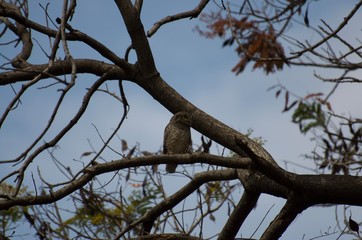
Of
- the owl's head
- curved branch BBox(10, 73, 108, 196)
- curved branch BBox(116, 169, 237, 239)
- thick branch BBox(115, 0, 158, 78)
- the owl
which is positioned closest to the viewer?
curved branch BBox(10, 73, 108, 196)

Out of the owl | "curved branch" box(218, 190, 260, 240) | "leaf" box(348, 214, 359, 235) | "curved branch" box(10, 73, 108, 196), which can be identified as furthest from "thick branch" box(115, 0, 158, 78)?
"leaf" box(348, 214, 359, 235)

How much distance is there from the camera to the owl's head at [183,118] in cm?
496

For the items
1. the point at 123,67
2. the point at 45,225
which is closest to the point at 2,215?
the point at 45,225

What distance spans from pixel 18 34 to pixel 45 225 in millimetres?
1970

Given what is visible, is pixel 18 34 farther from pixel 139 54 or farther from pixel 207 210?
pixel 207 210

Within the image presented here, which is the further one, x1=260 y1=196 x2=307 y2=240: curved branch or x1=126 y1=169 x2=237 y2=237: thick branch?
x1=126 y1=169 x2=237 y2=237: thick branch

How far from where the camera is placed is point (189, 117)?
494cm

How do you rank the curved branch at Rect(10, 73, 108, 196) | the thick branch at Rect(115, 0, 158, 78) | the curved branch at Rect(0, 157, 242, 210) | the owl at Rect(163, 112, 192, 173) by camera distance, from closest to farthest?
the curved branch at Rect(10, 73, 108, 196) < the curved branch at Rect(0, 157, 242, 210) < the thick branch at Rect(115, 0, 158, 78) < the owl at Rect(163, 112, 192, 173)

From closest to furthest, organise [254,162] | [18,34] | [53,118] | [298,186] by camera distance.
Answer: [53,118] < [254,162] < [298,186] < [18,34]

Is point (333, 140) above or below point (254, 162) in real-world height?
above

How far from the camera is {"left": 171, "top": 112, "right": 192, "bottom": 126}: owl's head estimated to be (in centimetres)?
496

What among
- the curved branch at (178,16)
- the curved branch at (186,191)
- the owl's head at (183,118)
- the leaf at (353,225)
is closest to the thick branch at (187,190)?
the curved branch at (186,191)

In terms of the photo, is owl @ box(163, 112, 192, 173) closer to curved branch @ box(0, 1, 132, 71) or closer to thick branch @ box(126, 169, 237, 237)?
thick branch @ box(126, 169, 237, 237)

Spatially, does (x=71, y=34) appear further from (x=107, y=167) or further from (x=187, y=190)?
(x=187, y=190)
